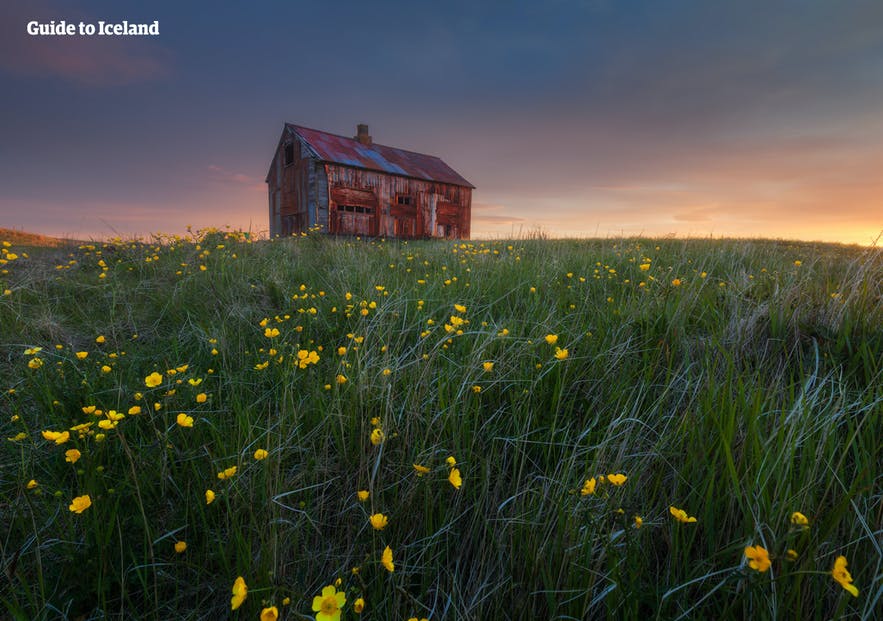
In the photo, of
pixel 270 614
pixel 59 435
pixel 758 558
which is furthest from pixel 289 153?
pixel 758 558

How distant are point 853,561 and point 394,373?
1.84 metres

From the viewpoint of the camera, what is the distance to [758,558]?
0.83 meters

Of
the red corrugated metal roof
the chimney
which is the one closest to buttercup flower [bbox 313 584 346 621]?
the red corrugated metal roof

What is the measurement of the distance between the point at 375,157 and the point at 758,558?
2149 cm

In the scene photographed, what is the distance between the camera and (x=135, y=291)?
4.59 m

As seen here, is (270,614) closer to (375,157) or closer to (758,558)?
(758,558)

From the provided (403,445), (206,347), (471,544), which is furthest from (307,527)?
(206,347)

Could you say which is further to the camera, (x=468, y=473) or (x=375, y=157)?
(x=375, y=157)

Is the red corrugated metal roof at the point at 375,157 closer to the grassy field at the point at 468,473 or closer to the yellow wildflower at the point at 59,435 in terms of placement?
the grassy field at the point at 468,473

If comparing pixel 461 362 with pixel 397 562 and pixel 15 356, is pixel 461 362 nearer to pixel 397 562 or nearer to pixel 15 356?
pixel 397 562

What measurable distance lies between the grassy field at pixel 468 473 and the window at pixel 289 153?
59.5 feet

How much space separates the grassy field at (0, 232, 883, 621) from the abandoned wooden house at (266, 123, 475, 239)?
14.9 m

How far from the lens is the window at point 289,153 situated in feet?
61.9

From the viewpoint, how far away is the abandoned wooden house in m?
17.4
